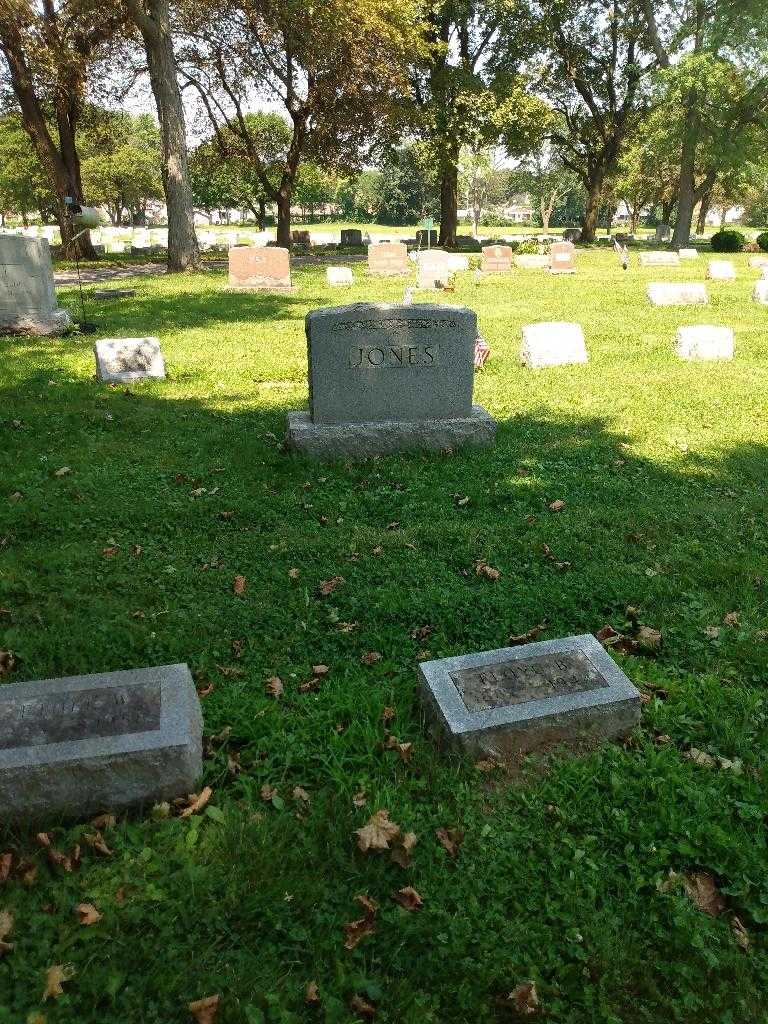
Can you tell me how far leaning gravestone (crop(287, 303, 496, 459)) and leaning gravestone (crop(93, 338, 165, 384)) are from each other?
330 cm

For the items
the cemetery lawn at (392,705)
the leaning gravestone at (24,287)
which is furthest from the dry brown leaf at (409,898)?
the leaning gravestone at (24,287)

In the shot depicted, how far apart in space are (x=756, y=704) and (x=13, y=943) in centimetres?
318

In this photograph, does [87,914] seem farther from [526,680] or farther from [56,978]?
[526,680]

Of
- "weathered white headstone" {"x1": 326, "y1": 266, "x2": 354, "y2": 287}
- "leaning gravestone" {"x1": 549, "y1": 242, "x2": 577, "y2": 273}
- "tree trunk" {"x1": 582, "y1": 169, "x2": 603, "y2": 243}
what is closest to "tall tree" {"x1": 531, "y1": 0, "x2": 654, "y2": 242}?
"tree trunk" {"x1": 582, "y1": 169, "x2": 603, "y2": 243}

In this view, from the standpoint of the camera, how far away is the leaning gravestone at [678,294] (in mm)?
15016

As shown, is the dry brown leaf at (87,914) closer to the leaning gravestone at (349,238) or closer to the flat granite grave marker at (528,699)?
the flat granite grave marker at (528,699)

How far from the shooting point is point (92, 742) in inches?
105

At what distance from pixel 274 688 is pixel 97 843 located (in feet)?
3.70

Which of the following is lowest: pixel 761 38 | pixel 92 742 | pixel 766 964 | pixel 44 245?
pixel 766 964

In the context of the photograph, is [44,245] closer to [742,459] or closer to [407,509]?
[407,509]

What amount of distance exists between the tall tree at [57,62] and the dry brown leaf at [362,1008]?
24.1 m

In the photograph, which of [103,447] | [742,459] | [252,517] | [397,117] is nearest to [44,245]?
[103,447]

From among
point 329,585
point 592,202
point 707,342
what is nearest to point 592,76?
point 592,202

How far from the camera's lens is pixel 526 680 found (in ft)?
10.4
